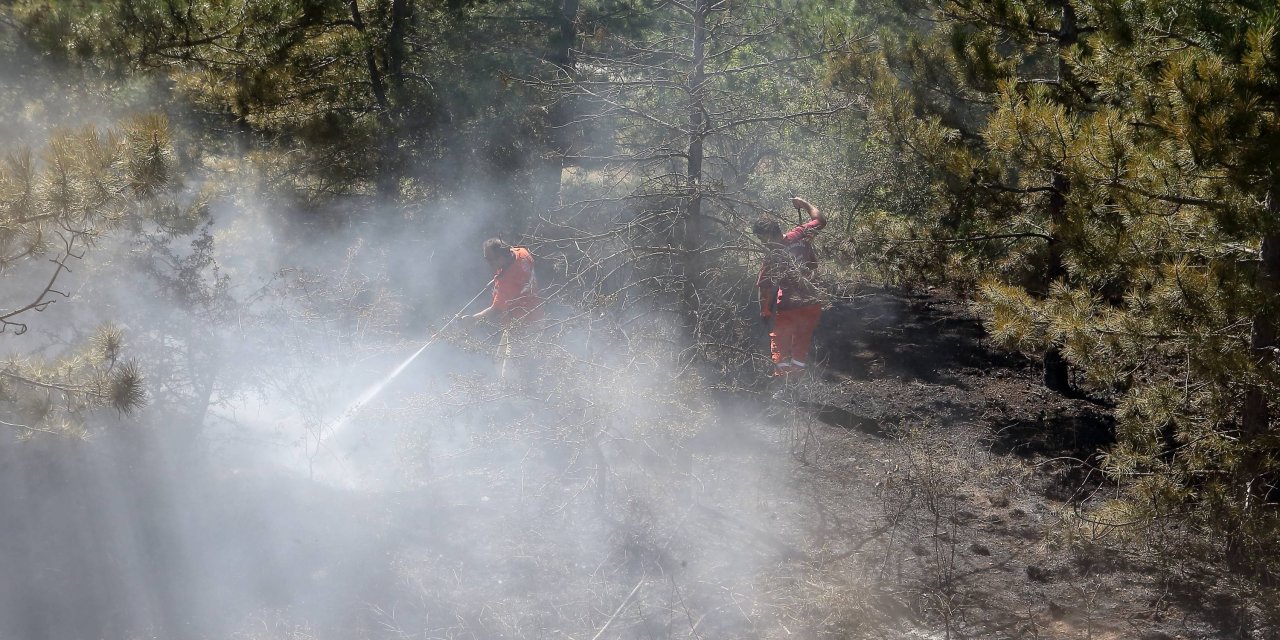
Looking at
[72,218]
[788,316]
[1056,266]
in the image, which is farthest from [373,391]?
[1056,266]

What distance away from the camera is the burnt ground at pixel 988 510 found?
448cm

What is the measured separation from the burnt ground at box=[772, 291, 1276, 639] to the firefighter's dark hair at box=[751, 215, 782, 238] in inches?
→ 51.3

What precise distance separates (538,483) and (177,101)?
437 centimetres

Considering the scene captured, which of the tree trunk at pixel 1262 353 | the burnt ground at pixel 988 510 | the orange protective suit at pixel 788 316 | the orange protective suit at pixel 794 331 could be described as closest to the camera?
the tree trunk at pixel 1262 353

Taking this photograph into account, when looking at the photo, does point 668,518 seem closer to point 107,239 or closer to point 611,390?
point 611,390

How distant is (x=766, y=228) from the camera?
22.2 feet

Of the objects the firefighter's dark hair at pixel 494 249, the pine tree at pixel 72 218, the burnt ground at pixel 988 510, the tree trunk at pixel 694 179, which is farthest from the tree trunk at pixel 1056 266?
the pine tree at pixel 72 218

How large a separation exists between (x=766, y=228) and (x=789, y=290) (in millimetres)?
1101

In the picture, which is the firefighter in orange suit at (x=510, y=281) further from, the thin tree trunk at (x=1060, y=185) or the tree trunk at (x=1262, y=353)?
the tree trunk at (x=1262, y=353)

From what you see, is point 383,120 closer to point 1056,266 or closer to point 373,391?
point 373,391

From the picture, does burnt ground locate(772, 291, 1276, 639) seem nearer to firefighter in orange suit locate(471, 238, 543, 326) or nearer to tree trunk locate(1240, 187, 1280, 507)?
tree trunk locate(1240, 187, 1280, 507)

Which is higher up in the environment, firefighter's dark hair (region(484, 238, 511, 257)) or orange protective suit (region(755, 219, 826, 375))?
firefighter's dark hair (region(484, 238, 511, 257))

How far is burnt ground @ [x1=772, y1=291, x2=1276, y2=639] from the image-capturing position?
4.48 metres

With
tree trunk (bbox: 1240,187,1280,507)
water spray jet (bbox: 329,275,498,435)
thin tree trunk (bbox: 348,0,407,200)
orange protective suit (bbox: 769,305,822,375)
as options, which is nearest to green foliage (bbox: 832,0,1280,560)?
tree trunk (bbox: 1240,187,1280,507)
